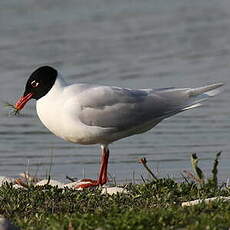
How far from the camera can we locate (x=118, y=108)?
30.6 feet

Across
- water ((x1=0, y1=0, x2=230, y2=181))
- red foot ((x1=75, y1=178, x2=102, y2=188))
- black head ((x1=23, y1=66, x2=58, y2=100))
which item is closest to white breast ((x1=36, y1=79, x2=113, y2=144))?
black head ((x1=23, y1=66, x2=58, y2=100))

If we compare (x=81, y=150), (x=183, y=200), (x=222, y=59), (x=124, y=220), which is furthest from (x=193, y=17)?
(x=124, y=220)

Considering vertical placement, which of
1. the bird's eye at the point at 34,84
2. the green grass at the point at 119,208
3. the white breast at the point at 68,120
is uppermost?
the bird's eye at the point at 34,84

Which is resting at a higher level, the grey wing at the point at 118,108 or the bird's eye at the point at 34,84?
the bird's eye at the point at 34,84

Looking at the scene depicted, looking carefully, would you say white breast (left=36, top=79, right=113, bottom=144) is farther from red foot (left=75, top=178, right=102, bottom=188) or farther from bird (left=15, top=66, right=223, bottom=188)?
red foot (left=75, top=178, right=102, bottom=188)

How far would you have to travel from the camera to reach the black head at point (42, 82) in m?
9.48

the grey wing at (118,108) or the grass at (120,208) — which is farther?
the grey wing at (118,108)

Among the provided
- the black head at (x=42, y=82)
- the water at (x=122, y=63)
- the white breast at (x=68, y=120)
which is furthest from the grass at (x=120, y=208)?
the water at (x=122, y=63)

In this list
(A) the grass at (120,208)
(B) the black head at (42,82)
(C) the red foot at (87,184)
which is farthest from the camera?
(B) the black head at (42,82)

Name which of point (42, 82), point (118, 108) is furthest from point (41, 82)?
point (118, 108)

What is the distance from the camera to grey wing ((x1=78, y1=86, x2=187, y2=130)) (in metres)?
9.23

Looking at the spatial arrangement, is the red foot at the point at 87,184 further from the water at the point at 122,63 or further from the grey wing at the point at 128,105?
the water at the point at 122,63

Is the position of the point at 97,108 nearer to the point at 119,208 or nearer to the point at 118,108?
the point at 118,108

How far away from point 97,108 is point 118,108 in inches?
7.3
